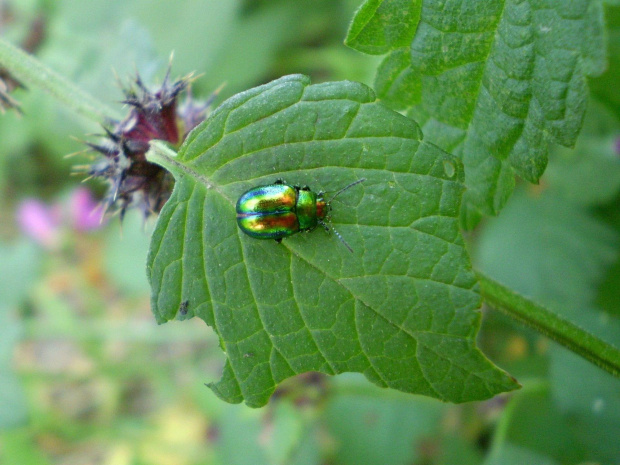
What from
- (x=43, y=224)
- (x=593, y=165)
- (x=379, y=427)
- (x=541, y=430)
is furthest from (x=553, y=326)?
(x=43, y=224)

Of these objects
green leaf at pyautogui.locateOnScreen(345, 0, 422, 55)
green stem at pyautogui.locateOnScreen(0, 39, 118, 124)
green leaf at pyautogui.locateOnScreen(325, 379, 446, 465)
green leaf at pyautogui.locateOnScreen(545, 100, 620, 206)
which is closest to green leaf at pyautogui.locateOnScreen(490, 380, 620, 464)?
green leaf at pyautogui.locateOnScreen(325, 379, 446, 465)

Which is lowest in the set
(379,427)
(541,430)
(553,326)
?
(379,427)

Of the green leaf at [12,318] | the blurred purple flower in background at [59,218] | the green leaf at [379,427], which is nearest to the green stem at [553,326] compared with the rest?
the green leaf at [379,427]

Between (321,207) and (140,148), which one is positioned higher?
(140,148)

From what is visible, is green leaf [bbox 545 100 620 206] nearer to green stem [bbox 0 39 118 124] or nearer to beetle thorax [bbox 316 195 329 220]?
beetle thorax [bbox 316 195 329 220]

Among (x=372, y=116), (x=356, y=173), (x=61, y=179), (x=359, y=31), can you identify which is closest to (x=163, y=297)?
(x=356, y=173)

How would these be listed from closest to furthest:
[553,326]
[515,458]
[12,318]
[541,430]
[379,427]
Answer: [553,326] → [515,458] → [541,430] → [12,318] → [379,427]

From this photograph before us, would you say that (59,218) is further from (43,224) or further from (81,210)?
(81,210)
